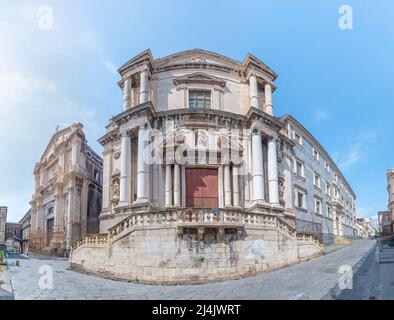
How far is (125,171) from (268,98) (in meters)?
12.0

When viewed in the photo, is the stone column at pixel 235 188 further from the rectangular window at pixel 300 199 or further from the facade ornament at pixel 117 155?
the rectangular window at pixel 300 199

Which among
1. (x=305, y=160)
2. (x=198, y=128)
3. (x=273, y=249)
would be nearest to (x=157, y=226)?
(x=273, y=249)

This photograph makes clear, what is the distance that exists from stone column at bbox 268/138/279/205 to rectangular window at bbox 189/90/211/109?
17.5ft

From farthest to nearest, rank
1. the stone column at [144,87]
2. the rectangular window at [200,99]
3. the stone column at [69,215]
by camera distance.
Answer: the stone column at [69,215] → the rectangular window at [200,99] → the stone column at [144,87]

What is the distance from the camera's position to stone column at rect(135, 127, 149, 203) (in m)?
16.2

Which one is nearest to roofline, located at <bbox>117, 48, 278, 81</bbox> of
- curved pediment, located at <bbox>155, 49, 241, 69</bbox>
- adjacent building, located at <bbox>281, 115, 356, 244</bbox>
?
curved pediment, located at <bbox>155, 49, 241, 69</bbox>

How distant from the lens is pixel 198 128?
17750 millimetres

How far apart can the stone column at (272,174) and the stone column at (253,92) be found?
290 cm

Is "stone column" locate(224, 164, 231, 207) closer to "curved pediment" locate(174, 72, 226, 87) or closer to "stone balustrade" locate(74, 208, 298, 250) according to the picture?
"stone balustrade" locate(74, 208, 298, 250)

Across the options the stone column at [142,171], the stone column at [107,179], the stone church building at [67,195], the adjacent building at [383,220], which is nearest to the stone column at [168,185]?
the stone column at [142,171]

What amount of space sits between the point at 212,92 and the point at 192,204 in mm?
8393

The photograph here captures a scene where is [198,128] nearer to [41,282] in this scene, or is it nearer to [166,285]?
[166,285]

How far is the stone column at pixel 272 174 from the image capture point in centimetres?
1816

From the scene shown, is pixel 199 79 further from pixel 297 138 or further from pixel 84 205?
pixel 84 205
